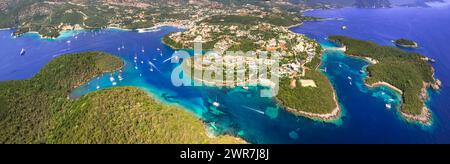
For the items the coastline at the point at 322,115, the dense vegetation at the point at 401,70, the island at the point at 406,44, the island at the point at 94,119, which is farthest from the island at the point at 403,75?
the island at the point at 94,119

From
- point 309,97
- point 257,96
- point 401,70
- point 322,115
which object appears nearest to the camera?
point 322,115

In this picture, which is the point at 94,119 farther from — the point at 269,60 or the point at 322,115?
the point at 269,60

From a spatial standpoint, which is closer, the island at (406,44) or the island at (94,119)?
the island at (94,119)

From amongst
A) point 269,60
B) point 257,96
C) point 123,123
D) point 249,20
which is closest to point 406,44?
point 269,60

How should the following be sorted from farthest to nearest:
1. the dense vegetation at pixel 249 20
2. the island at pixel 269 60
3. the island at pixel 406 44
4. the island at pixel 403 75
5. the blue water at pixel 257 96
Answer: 1. the dense vegetation at pixel 249 20
2. the island at pixel 406 44
3. the island at pixel 269 60
4. the island at pixel 403 75
5. the blue water at pixel 257 96

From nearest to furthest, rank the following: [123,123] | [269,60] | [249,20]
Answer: [123,123] < [269,60] < [249,20]

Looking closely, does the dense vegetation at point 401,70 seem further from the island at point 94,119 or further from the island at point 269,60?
the island at point 94,119
